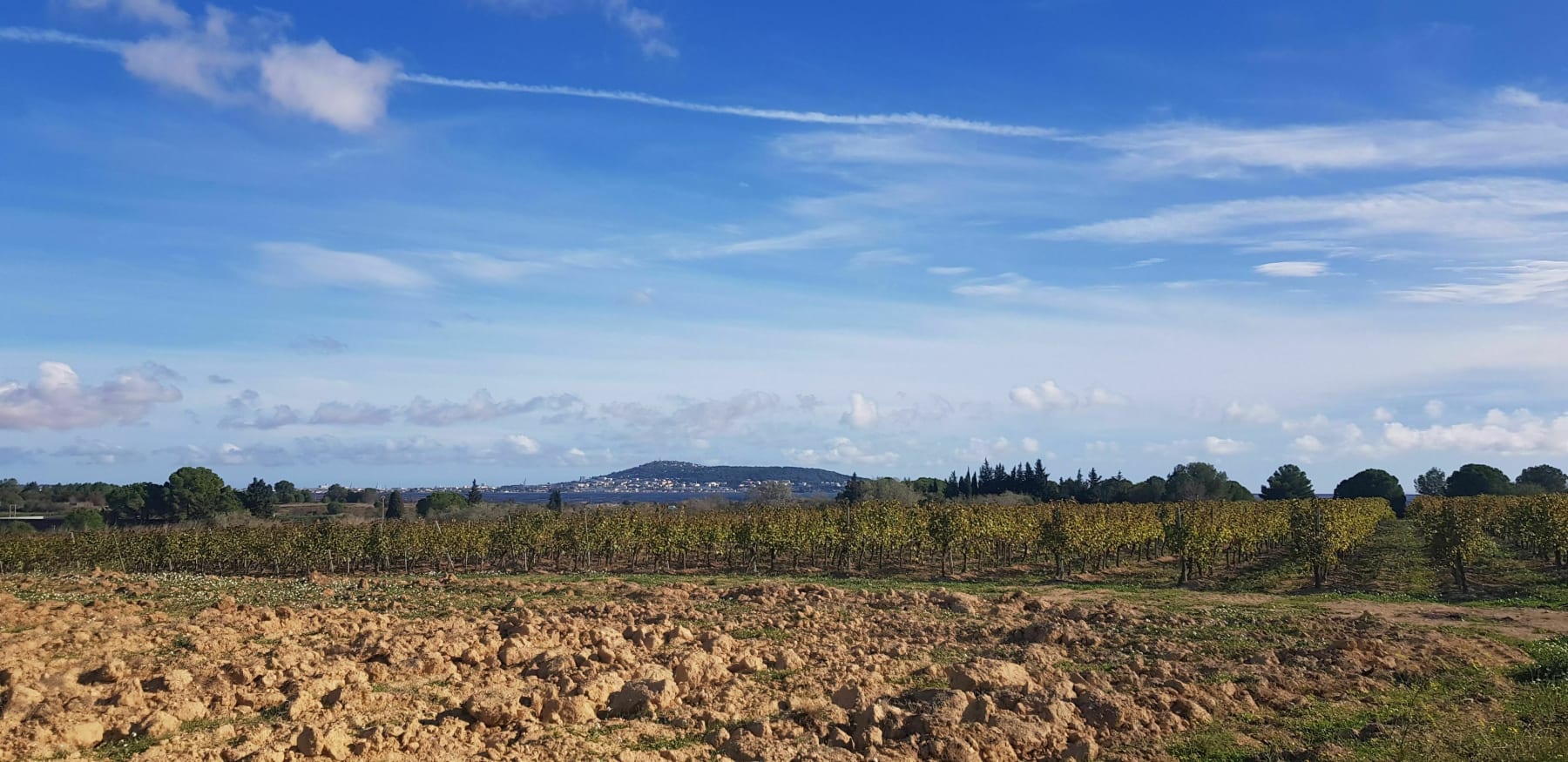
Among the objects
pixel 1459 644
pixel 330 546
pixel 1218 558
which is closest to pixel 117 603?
pixel 1459 644

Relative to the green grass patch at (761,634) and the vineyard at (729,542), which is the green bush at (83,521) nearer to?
the vineyard at (729,542)

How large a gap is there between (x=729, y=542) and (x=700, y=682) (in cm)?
3741

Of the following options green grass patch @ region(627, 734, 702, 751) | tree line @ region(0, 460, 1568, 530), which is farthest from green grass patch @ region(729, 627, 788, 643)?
tree line @ region(0, 460, 1568, 530)

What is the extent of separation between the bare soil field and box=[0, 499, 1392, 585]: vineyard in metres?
22.5

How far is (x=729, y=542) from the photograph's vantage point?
171 ft

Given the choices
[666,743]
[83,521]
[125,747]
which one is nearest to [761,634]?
[666,743]

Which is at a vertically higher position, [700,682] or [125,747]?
[125,747]

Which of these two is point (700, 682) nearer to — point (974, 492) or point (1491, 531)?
point (1491, 531)

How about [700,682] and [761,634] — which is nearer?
[700,682]

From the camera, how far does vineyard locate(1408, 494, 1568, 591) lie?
113 feet

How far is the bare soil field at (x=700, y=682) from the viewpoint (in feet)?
38.3

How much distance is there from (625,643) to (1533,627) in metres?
23.4

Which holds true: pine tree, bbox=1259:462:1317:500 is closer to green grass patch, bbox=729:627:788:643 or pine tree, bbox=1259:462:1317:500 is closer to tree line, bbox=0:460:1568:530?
tree line, bbox=0:460:1568:530

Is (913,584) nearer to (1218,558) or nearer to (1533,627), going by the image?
(1533,627)
